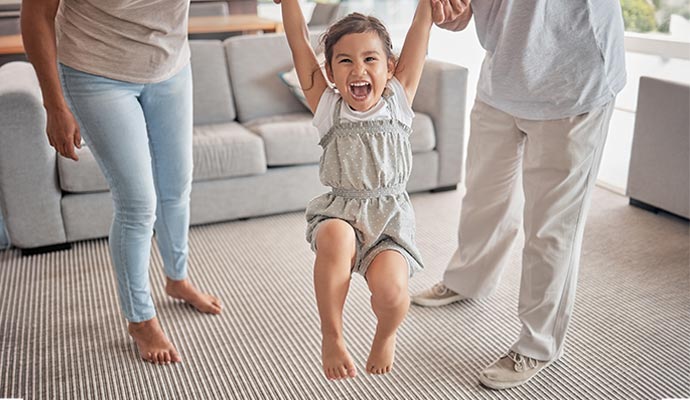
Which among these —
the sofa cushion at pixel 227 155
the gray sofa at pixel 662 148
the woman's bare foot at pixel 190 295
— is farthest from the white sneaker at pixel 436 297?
the gray sofa at pixel 662 148

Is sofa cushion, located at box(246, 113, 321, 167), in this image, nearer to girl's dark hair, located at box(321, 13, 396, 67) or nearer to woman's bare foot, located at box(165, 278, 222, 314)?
woman's bare foot, located at box(165, 278, 222, 314)

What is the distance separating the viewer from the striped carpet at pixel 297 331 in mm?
2055

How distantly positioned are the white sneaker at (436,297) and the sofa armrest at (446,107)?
1.27 m

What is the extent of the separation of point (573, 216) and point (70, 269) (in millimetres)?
2081

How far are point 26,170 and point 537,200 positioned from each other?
2.15 meters

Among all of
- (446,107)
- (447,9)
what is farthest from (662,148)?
(447,9)

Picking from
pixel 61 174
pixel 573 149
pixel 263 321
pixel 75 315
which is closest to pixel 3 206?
pixel 61 174

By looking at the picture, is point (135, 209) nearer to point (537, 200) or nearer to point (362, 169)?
point (362, 169)

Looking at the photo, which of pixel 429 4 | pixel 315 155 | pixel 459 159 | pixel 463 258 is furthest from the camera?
pixel 459 159

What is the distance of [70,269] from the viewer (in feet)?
9.55

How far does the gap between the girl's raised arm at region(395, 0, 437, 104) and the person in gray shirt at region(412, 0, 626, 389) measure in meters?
0.03

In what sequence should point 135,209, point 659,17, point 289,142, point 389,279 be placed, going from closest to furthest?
point 389,279 → point 135,209 → point 289,142 → point 659,17

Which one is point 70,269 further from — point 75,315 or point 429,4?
point 429,4

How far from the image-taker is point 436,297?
8.35 feet
